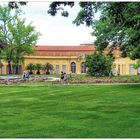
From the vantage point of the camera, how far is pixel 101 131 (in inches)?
468

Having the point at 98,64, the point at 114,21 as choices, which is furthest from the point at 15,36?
the point at 114,21

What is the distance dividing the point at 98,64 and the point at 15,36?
15905 millimetres

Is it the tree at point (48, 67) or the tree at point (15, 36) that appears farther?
the tree at point (48, 67)

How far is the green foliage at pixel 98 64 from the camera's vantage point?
51188mm

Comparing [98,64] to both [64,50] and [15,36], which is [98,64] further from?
[64,50]

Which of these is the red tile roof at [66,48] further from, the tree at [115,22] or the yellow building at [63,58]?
the tree at [115,22]

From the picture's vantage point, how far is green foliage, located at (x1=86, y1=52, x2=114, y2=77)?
168ft

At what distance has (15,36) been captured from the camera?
63000mm

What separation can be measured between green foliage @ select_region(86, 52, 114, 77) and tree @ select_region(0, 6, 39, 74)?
13304mm

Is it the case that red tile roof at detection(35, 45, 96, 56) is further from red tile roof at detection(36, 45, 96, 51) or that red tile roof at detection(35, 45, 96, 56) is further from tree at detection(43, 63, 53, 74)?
tree at detection(43, 63, 53, 74)

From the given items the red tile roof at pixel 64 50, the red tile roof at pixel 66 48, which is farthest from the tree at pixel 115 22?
the red tile roof at pixel 66 48

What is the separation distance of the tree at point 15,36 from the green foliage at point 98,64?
13.3 meters

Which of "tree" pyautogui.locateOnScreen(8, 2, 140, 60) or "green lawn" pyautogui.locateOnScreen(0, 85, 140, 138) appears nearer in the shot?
"green lawn" pyautogui.locateOnScreen(0, 85, 140, 138)

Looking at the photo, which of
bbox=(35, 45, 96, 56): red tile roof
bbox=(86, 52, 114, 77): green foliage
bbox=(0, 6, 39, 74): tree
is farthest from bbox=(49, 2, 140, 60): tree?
bbox=(35, 45, 96, 56): red tile roof
